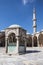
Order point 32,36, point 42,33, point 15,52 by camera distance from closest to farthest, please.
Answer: point 15,52
point 42,33
point 32,36

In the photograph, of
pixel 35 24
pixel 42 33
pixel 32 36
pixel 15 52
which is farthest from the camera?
pixel 35 24

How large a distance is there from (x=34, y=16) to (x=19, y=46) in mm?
22998

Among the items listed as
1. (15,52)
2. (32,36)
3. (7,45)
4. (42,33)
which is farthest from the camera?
(32,36)

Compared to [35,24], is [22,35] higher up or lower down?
lower down

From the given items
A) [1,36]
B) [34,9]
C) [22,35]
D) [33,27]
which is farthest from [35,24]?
[22,35]

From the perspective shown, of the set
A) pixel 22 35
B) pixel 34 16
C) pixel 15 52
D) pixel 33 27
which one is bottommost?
pixel 15 52

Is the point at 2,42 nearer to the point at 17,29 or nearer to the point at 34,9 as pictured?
the point at 34,9

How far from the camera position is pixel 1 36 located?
98.8 ft

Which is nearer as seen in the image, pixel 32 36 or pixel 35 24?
pixel 32 36

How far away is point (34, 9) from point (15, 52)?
82.4ft

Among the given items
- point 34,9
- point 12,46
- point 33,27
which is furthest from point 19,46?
point 34,9

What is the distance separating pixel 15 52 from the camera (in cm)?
1458

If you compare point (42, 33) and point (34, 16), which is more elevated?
point (34, 16)

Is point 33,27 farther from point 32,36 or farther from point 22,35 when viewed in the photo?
point 22,35
